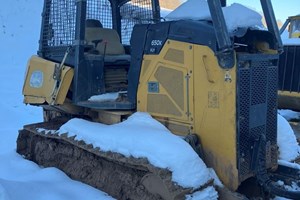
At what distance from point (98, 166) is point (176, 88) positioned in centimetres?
120

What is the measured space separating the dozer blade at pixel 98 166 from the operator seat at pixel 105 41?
1036 millimetres

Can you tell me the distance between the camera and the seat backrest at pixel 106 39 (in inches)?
192

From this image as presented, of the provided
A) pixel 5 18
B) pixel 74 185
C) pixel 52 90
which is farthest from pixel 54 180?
pixel 5 18

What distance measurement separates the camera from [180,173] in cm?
323

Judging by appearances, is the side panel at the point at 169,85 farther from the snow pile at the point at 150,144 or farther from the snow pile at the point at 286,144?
the snow pile at the point at 286,144

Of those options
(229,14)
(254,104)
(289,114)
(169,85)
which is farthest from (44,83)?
(289,114)

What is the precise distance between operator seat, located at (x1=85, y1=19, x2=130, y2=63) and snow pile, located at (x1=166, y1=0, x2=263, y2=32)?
1033mm

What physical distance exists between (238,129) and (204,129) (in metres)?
0.31

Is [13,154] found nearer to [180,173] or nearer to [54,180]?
[54,180]

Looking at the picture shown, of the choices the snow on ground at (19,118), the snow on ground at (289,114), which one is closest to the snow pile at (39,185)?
the snow on ground at (19,118)

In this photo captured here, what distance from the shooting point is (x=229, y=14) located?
11.6ft

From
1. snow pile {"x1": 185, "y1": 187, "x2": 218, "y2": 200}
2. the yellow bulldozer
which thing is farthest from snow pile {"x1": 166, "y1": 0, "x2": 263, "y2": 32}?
the yellow bulldozer

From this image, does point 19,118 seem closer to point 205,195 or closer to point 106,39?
point 106,39

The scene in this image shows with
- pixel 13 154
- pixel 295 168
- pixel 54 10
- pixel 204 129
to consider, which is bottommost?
pixel 13 154
